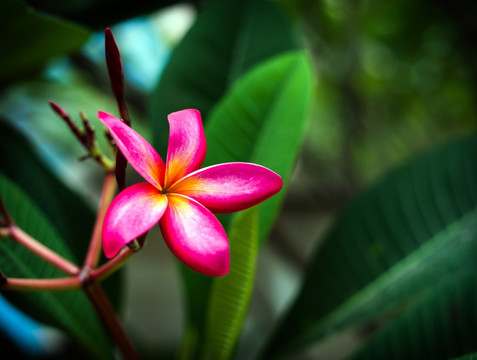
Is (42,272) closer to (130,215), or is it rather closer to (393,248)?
(130,215)

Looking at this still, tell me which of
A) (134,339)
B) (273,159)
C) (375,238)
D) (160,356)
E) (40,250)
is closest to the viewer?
(40,250)

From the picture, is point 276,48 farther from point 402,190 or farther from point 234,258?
point 234,258

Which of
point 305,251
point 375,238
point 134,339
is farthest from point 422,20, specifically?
point 134,339

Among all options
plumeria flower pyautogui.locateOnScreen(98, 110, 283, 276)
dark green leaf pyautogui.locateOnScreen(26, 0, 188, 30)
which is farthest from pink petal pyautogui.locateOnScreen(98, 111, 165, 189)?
dark green leaf pyautogui.locateOnScreen(26, 0, 188, 30)

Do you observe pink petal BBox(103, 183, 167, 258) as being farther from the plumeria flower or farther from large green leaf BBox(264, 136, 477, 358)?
large green leaf BBox(264, 136, 477, 358)

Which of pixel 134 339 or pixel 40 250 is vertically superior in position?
pixel 40 250
